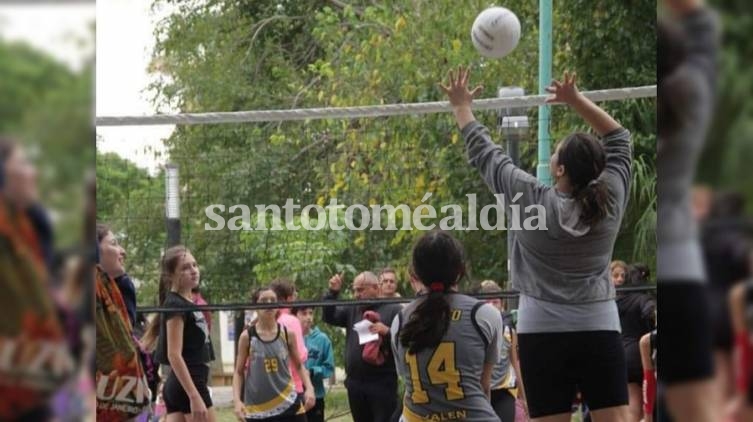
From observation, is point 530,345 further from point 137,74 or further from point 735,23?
point 137,74

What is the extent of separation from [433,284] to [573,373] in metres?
0.40

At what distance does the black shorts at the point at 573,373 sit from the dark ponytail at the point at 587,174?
0.26 m

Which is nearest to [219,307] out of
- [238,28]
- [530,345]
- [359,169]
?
[530,345]

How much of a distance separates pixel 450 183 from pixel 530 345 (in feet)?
9.42

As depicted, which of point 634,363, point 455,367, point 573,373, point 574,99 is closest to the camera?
point 574,99

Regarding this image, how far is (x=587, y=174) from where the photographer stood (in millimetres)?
2439

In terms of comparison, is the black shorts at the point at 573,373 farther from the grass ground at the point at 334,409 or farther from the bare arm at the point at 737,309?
the grass ground at the point at 334,409

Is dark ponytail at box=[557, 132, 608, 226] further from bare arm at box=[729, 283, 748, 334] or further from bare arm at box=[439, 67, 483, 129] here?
bare arm at box=[729, 283, 748, 334]

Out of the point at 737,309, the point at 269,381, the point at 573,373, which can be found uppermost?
the point at 737,309

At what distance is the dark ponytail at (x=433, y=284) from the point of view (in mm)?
2572

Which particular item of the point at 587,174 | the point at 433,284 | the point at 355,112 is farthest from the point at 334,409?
the point at 587,174

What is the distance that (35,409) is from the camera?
647 mm

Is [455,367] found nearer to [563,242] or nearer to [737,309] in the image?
[563,242]

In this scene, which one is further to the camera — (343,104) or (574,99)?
(343,104)
